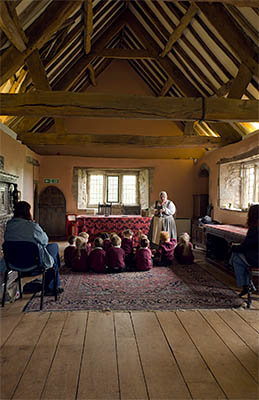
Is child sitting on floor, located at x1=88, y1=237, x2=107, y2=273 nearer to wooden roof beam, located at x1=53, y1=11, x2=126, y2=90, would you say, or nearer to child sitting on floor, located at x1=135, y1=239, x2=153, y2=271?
child sitting on floor, located at x1=135, y1=239, x2=153, y2=271

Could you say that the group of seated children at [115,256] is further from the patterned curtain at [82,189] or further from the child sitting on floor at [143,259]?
the patterned curtain at [82,189]

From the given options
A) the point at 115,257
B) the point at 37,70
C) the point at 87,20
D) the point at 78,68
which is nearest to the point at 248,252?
the point at 115,257

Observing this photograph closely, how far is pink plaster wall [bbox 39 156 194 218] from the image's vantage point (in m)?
10.2

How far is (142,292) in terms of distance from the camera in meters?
4.38

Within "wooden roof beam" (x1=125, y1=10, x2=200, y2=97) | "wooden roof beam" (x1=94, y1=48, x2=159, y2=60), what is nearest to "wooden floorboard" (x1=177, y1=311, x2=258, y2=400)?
"wooden roof beam" (x1=125, y1=10, x2=200, y2=97)

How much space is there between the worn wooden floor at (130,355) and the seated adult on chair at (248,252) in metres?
0.47

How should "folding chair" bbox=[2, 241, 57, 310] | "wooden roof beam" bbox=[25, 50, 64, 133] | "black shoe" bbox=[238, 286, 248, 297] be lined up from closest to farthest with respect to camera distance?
"folding chair" bbox=[2, 241, 57, 310] → "black shoe" bbox=[238, 286, 248, 297] → "wooden roof beam" bbox=[25, 50, 64, 133]

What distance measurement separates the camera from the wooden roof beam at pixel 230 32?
16.6 ft

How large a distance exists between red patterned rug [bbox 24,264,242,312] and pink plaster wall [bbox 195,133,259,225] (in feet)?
6.84

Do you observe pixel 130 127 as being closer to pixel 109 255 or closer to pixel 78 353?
pixel 109 255

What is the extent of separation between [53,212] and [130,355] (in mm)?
8069

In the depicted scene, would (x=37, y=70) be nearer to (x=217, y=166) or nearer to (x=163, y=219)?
(x=163, y=219)

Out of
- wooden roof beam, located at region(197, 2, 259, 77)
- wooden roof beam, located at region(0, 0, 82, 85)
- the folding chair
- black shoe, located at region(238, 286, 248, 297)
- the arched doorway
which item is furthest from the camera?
the arched doorway

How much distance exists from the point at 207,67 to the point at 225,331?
5271mm
